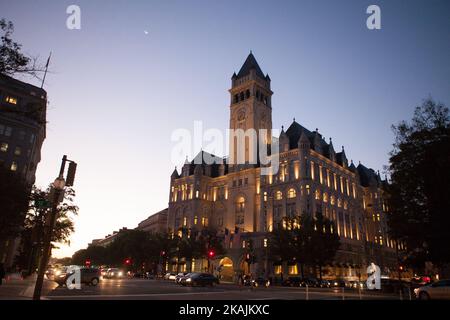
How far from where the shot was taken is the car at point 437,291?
20870mm

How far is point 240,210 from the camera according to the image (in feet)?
281

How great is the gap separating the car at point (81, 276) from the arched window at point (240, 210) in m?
54.8

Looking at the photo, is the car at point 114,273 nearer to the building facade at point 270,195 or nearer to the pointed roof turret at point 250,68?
the building facade at point 270,195

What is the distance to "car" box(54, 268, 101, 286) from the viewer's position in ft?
95.4

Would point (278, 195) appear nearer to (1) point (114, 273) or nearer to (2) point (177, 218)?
(2) point (177, 218)

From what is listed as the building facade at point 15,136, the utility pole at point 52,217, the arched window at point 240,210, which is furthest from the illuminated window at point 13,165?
the utility pole at point 52,217

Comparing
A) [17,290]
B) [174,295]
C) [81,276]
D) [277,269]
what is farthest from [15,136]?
[174,295]

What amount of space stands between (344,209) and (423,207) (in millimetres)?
50271

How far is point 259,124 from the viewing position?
93.9m

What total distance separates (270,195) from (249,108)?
95.7 feet

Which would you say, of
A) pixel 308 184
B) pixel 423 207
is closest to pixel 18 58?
pixel 423 207

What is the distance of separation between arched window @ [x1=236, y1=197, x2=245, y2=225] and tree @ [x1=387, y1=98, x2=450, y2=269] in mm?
51930
